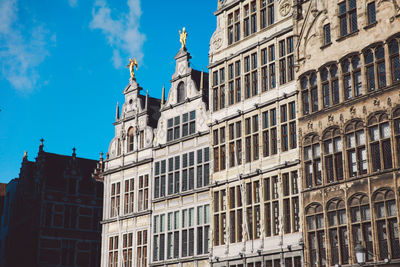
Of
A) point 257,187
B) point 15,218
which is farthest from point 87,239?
point 257,187

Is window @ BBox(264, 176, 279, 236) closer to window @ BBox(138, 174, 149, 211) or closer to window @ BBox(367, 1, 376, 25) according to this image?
window @ BBox(367, 1, 376, 25)

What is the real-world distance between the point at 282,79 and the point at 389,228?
34.8 feet

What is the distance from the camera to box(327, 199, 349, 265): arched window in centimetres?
2881

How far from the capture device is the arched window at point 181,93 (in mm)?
41906

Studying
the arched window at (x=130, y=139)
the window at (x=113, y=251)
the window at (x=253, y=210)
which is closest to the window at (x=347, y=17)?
the window at (x=253, y=210)

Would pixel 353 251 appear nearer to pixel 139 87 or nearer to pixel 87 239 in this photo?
pixel 139 87

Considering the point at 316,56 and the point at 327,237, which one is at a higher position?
the point at 316,56

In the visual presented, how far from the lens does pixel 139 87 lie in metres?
46.0

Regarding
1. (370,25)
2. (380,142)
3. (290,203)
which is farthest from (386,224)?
(370,25)

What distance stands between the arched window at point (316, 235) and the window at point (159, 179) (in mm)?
12930

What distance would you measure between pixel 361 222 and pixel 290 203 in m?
4.73

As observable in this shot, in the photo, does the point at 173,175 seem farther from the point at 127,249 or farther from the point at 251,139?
the point at 251,139

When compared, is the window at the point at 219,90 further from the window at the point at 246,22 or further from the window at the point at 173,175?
the window at the point at 173,175

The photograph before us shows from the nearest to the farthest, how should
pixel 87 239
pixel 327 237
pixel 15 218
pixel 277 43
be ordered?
pixel 327 237, pixel 277 43, pixel 87 239, pixel 15 218
